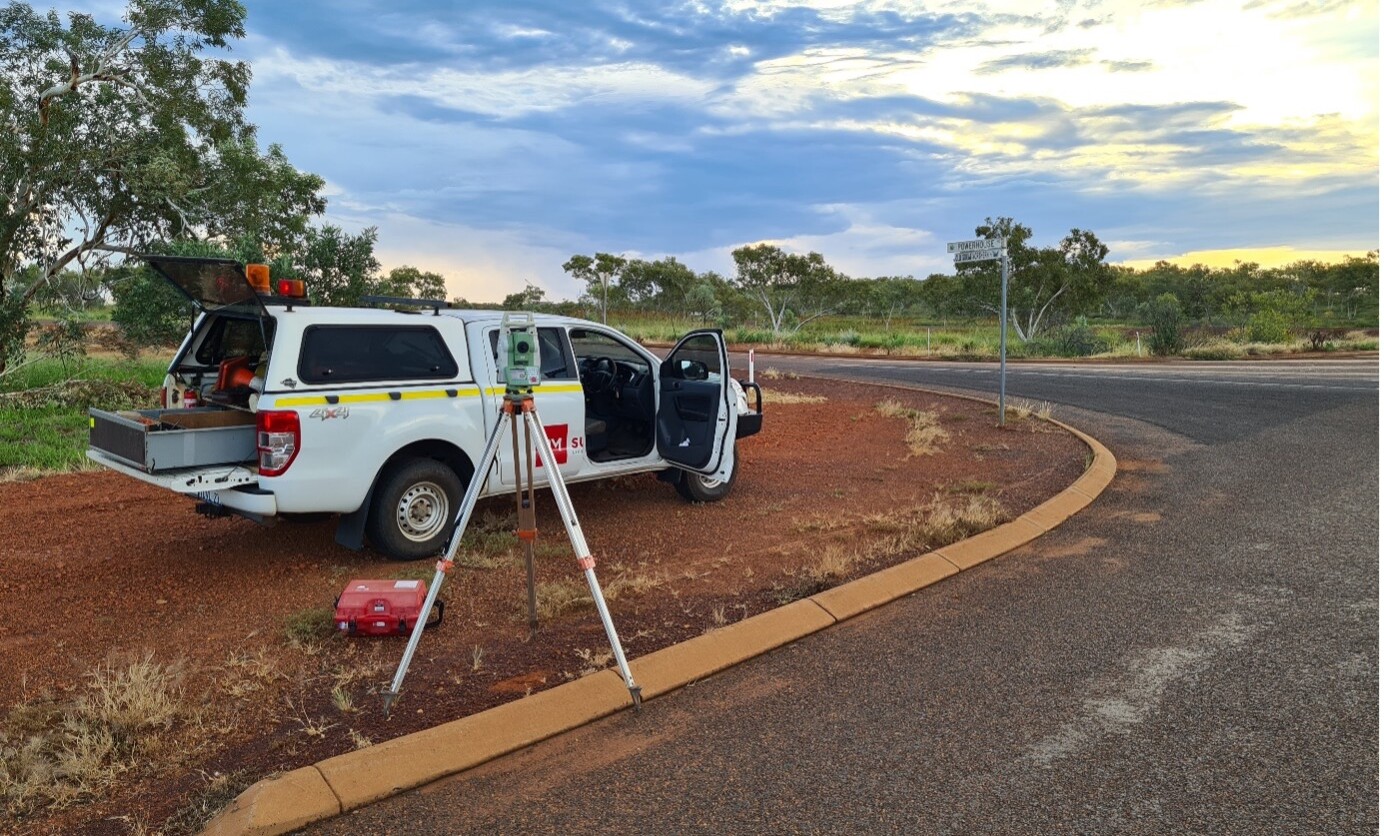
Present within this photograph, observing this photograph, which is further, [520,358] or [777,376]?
[777,376]

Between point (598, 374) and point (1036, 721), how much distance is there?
17.6 feet

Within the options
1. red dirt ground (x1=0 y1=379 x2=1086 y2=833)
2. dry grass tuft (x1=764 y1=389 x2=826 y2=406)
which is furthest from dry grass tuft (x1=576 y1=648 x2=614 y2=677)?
dry grass tuft (x1=764 y1=389 x2=826 y2=406)

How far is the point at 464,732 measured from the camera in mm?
3826

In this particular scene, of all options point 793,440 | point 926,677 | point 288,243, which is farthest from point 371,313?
point 288,243

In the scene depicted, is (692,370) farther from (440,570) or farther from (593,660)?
(440,570)

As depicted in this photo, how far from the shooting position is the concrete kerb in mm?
3289

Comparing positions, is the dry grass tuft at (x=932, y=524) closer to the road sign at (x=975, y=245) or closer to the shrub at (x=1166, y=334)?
the road sign at (x=975, y=245)

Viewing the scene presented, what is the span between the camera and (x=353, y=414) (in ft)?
19.8

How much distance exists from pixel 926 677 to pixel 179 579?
4.68 metres

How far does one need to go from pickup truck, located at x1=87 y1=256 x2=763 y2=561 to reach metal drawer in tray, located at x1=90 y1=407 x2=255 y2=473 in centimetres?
1

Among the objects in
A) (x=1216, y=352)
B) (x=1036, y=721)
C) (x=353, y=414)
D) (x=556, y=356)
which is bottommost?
(x=1036, y=721)

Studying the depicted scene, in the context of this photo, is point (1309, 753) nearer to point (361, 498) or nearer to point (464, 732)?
point (464, 732)

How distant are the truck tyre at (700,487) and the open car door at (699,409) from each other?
0.23m

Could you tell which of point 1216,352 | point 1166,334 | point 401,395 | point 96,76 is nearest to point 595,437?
point 401,395
